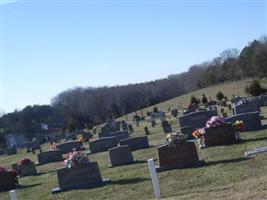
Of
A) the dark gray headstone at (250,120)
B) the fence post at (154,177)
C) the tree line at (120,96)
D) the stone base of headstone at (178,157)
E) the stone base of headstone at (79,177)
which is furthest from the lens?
the tree line at (120,96)

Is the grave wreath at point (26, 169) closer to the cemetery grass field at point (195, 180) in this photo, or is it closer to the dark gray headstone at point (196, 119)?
the cemetery grass field at point (195, 180)

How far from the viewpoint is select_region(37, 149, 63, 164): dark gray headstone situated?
32000 millimetres

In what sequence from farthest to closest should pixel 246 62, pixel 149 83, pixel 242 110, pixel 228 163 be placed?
pixel 149 83 → pixel 246 62 → pixel 242 110 → pixel 228 163

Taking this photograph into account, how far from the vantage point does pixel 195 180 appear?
600 inches

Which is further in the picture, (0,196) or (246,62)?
(246,62)

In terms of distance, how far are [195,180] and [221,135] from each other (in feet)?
22.9

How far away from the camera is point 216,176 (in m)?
15.2

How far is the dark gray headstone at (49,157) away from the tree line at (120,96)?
4224 centimetres

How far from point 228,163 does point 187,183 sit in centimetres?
251

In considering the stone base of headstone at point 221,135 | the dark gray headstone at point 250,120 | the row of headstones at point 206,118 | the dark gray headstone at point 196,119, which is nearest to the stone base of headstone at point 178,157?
the stone base of headstone at point 221,135

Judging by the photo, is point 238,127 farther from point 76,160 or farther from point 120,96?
point 120,96

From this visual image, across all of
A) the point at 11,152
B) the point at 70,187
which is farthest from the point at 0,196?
the point at 11,152

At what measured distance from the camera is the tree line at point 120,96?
91625 millimetres

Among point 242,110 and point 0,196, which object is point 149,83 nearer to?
point 242,110
